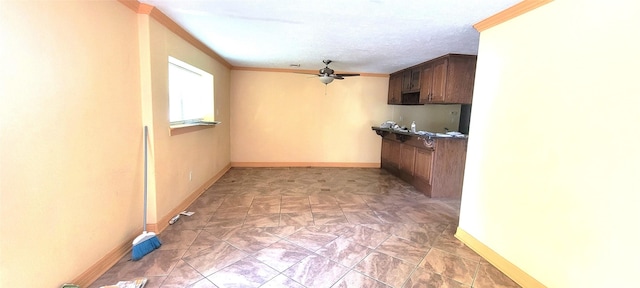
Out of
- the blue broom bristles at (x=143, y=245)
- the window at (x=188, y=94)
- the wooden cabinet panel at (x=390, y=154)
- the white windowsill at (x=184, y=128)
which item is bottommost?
the blue broom bristles at (x=143, y=245)

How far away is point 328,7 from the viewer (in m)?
2.19

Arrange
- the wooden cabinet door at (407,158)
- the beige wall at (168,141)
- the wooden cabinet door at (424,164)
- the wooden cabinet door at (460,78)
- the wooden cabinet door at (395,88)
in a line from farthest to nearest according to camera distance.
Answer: the wooden cabinet door at (395,88), the wooden cabinet door at (407,158), the wooden cabinet door at (424,164), the wooden cabinet door at (460,78), the beige wall at (168,141)

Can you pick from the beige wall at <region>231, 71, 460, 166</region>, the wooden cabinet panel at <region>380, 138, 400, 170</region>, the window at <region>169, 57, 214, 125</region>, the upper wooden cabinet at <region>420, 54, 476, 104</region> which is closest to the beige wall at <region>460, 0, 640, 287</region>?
the upper wooden cabinet at <region>420, 54, 476, 104</region>

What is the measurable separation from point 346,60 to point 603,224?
12.3ft

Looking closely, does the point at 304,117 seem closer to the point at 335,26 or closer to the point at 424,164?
the point at 424,164

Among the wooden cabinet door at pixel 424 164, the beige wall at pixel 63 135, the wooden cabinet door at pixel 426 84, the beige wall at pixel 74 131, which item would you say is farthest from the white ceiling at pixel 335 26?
the wooden cabinet door at pixel 424 164

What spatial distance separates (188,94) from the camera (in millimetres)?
3891

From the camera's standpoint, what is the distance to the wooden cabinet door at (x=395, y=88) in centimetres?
545

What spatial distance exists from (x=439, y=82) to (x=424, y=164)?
4.38 ft

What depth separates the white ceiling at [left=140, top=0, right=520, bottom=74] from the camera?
215 cm

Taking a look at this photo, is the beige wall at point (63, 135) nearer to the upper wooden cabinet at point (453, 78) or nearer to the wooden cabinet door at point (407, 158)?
the upper wooden cabinet at point (453, 78)

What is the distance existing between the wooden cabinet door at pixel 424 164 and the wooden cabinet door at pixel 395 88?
1.57 metres

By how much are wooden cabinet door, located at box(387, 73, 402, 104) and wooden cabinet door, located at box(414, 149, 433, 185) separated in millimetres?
1571

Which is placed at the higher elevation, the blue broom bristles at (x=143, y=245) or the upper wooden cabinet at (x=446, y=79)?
the upper wooden cabinet at (x=446, y=79)
